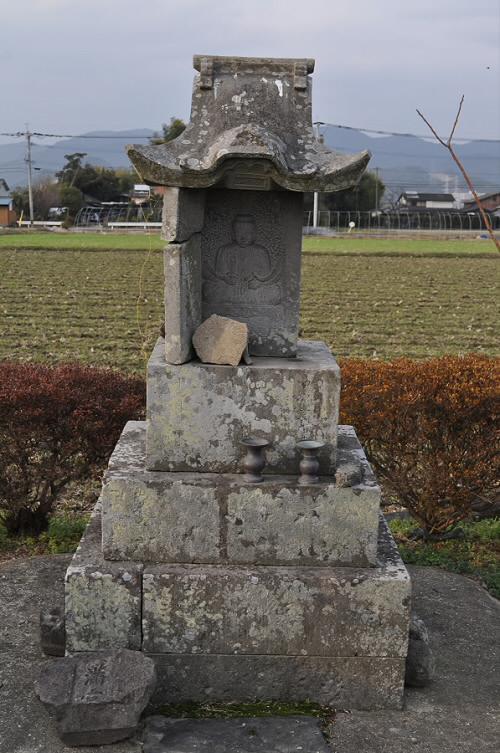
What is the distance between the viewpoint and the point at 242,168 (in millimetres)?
4125

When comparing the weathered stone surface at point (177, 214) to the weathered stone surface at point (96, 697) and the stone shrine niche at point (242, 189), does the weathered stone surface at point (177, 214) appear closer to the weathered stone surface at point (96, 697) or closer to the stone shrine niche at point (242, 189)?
the stone shrine niche at point (242, 189)

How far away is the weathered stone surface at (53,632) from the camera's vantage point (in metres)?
4.41

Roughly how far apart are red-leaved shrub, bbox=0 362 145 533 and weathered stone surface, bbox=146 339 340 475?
7.36 feet

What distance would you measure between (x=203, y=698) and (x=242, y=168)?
259cm

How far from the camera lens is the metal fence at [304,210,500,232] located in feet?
253

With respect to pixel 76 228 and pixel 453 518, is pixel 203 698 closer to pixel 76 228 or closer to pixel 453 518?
pixel 453 518

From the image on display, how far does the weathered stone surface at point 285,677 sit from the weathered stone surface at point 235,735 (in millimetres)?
200

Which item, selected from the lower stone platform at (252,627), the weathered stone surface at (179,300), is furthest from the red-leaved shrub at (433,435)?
the weathered stone surface at (179,300)

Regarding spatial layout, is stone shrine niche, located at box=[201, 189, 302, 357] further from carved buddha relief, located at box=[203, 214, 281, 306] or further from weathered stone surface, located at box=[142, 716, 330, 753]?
weathered stone surface, located at box=[142, 716, 330, 753]

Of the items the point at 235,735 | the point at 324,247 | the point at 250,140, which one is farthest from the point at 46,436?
the point at 324,247

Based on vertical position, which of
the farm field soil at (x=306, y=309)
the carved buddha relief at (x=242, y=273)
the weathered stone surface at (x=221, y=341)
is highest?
the carved buddha relief at (x=242, y=273)

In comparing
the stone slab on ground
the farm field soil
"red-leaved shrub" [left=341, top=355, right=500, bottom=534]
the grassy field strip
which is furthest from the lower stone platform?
the grassy field strip

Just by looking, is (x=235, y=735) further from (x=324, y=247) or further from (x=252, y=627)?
(x=324, y=247)

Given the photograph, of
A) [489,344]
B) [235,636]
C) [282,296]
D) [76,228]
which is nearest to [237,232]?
[282,296]
